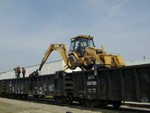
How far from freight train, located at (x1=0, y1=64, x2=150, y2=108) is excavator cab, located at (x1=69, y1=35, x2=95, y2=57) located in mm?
2865

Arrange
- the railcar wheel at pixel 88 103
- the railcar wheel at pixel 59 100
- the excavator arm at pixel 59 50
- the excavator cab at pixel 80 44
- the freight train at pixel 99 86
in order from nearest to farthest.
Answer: the freight train at pixel 99 86
the railcar wheel at pixel 88 103
the railcar wheel at pixel 59 100
the excavator cab at pixel 80 44
the excavator arm at pixel 59 50

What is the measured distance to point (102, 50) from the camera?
21.7 meters

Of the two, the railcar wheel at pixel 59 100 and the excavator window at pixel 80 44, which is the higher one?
the excavator window at pixel 80 44

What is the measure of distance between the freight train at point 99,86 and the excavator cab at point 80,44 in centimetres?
287

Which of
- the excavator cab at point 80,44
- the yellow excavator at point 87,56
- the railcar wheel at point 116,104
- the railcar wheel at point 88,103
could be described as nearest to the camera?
the railcar wheel at point 116,104

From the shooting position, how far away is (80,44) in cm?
2244

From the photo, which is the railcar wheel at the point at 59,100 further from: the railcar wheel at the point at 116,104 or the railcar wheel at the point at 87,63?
the railcar wheel at the point at 116,104

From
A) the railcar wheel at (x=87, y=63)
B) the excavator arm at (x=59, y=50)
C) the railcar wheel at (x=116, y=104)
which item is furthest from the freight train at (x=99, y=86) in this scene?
the excavator arm at (x=59, y=50)

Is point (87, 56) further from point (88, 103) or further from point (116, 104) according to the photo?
point (116, 104)

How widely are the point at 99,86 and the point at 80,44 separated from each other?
22.1 feet

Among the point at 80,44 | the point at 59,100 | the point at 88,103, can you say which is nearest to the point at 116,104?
the point at 88,103

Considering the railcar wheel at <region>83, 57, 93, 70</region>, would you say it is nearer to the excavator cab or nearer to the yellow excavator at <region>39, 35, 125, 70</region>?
the yellow excavator at <region>39, 35, 125, 70</region>

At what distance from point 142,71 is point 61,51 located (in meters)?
13.4

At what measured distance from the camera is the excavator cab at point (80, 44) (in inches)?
880
